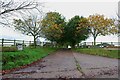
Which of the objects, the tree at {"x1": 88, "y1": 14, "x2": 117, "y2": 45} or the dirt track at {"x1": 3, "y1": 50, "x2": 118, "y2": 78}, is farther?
the tree at {"x1": 88, "y1": 14, "x2": 117, "y2": 45}

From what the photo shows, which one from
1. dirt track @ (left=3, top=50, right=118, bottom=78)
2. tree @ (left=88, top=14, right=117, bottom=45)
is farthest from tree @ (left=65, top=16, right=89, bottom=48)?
dirt track @ (left=3, top=50, right=118, bottom=78)

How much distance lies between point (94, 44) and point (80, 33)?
171 inches

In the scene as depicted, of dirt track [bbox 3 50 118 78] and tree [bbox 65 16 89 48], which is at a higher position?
tree [bbox 65 16 89 48]

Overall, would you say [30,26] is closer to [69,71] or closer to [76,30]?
[76,30]

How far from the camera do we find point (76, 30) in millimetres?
57312

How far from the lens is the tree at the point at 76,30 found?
55984mm

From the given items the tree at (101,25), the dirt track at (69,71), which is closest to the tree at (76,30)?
the tree at (101,25)

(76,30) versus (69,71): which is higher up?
(76,30)

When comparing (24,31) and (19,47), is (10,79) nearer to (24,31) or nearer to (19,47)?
(19,47)

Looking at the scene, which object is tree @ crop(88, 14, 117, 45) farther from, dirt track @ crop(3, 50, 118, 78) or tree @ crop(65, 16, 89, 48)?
dirt track @ crop(3, 50, 118, 78)

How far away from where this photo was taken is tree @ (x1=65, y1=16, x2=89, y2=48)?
56.0 m

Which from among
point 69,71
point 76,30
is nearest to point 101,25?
point 76,30

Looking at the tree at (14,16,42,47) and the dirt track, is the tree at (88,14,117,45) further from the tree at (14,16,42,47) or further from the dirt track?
the dirt track

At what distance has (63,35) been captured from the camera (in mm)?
58281
